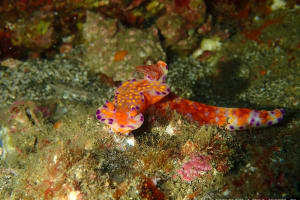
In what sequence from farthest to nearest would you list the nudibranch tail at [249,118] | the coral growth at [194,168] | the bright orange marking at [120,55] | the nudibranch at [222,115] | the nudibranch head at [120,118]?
the bright orange marking at [120,55]
the nudibranch tail at [249,118]
the nudibranch at [222,115]
the nudibranch head at [120,118]
the coral growth at [194,168]

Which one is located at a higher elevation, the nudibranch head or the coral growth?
the nudibranch head

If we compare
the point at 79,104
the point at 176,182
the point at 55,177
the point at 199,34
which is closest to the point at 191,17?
the point at 199,34

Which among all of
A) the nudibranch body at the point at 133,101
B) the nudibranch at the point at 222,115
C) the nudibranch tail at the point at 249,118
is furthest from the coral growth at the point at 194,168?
the nudibranch tail at the point at 249,118

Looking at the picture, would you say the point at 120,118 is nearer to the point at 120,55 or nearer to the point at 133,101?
the point at 133,101

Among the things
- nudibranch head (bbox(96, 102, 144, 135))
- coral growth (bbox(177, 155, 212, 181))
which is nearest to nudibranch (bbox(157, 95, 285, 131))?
nudibranch head (bbox(96, 102, 144, 135))

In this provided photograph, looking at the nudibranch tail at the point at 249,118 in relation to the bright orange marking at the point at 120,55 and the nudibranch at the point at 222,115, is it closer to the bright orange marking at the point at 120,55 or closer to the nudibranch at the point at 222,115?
the nudibranch at the point at 222,115

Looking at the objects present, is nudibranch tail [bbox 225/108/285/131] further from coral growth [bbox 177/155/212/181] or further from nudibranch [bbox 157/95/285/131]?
coral growth [bbox 177/155/212/181]

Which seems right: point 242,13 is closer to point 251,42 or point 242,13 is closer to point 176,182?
point 251,42
